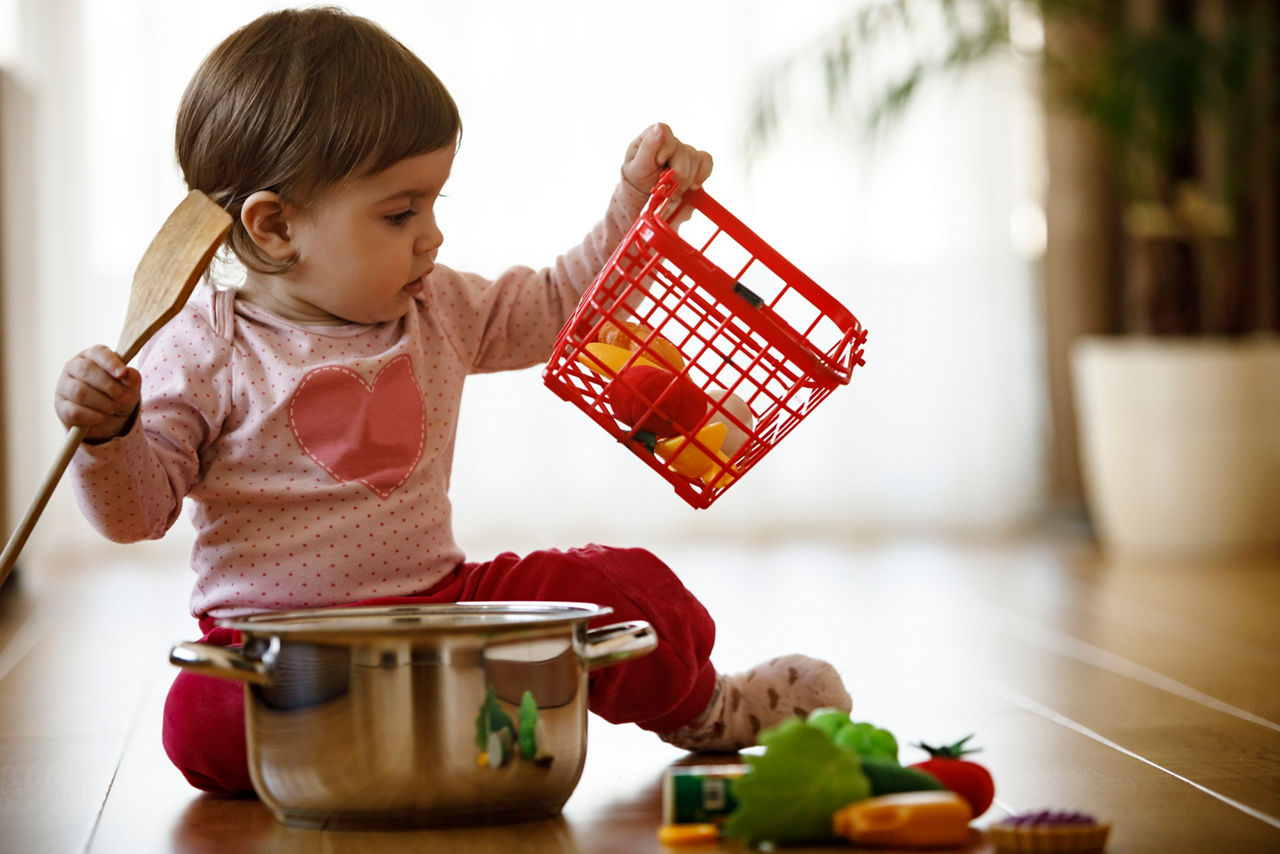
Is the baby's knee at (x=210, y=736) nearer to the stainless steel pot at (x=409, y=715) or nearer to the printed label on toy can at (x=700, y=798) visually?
the stainless steel pot at (x=409, y=715)

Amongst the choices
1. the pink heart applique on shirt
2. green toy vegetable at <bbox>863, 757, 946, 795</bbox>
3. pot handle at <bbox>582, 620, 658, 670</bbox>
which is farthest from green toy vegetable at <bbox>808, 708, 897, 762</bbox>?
the pink heart applique on shirt

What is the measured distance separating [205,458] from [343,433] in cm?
10

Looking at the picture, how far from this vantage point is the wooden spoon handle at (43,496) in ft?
2.95

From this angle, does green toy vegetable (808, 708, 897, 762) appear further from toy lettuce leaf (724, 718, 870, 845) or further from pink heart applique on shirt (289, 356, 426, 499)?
pink heart applique on shirt (289, 356, 426, 499)

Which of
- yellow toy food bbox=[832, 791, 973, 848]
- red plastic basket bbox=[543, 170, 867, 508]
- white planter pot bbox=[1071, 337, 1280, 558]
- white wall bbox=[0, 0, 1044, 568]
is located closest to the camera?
yellow toy food bbox=[832, 791, 973, 848]

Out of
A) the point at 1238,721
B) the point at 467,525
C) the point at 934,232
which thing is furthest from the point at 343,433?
the point at 934,232

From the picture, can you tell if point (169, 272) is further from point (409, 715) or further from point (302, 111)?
point (409, 715)

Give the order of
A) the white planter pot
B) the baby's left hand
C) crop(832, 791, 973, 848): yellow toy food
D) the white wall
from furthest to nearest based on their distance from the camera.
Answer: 1. the white wall
2. the white planter pot
3. the baby's left hand
4. crop(832, 791, 973, 848): yellow toy food

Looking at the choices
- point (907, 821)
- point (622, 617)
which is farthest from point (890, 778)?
point (622, 617)

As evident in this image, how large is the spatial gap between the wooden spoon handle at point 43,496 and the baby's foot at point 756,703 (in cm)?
47

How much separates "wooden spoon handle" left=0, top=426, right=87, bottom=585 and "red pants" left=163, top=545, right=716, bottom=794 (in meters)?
0.17

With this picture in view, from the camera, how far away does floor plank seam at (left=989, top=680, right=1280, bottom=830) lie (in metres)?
0.90

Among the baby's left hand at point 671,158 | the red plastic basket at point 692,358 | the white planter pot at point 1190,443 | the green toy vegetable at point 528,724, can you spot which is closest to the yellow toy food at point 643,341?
the red plastic basket at point 692,358

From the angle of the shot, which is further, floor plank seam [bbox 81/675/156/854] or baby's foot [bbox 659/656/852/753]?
baby's foot [bbox 659/656/852/753]
